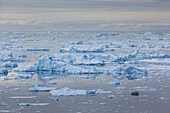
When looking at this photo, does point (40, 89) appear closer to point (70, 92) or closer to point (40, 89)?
point (40, 89)

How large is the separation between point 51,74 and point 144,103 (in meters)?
6.59

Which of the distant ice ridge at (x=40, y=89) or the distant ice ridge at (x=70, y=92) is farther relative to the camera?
the distant ice ridge at (x=40, y=89)

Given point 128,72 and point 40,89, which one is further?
point 128,72

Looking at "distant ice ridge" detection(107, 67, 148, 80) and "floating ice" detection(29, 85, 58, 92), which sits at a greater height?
"distant ice ridge" detection(107, 67, 148, 80)

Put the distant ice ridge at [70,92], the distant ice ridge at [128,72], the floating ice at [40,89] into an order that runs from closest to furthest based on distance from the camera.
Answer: the distant ice ridge at [70,92]
the floating ice at [40,89]
the distant ice ridge at [128,72]

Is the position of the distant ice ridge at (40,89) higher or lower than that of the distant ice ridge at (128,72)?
lower

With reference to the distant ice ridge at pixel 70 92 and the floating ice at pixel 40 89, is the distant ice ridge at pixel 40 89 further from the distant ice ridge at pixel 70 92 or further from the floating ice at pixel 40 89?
the distant ice ridge at pixel 70 92

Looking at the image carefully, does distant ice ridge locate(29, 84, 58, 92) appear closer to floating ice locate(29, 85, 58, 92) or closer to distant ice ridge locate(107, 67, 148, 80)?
floating ice locate(29, 85, 58, 92)

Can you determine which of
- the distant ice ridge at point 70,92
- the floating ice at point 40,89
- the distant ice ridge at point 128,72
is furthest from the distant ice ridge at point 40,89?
the distant ice ridge at point 128,72

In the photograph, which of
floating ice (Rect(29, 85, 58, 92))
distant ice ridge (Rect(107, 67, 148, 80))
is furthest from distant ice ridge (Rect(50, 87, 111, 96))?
distant ice ridge (Rect(107, 67, 148, 80))

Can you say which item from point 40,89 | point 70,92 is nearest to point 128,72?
point 70,92

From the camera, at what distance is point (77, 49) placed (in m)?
29.5

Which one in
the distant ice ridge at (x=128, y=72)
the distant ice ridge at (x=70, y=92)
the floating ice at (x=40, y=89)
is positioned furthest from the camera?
the distant ice ridge at (x=128, y=72)

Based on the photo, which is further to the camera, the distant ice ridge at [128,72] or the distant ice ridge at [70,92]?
the distant ice ridge at [128,72]
